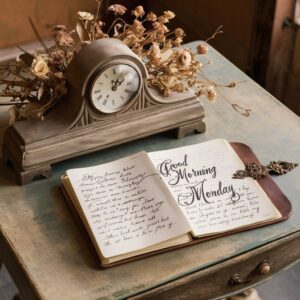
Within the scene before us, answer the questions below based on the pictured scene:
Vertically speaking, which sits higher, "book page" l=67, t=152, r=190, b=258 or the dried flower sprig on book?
the dried flower sprig on book

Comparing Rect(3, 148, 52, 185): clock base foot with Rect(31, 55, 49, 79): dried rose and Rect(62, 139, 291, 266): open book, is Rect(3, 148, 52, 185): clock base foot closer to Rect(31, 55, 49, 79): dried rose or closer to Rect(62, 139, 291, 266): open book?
Rect(62, 139, 291, 266): open book

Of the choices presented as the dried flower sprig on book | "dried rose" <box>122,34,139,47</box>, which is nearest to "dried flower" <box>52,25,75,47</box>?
the dried flower sprig on book

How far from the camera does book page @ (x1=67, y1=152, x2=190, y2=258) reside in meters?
1.08

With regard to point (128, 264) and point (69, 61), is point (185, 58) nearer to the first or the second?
point (69, 61)

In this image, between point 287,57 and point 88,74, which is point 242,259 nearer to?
point 88,74

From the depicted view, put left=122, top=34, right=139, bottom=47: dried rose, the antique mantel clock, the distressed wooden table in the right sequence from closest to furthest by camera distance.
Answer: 1. the distressed wooden table
2. the antique mantel clock
3. left=122, top=34, right=139, bottom=47: dried rose

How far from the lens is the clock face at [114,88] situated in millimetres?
1161

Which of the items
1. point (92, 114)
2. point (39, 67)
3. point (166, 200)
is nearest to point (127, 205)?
point (166, 200)

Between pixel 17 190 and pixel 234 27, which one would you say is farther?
pixel 234 27

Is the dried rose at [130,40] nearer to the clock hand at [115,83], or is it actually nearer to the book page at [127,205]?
the clock hand at [115,83]

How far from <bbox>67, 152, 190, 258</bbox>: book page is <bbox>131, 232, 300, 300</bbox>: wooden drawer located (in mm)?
83

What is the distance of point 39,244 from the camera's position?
3.60 ft

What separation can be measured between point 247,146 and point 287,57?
776 millimetres

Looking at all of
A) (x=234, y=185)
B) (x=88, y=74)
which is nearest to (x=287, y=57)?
(x=234, y=185)
